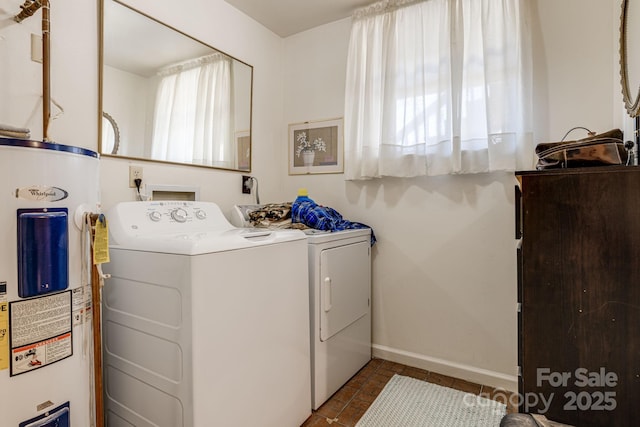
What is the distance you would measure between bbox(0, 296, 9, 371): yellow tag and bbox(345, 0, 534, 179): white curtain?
1.92m

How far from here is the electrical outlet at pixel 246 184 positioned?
7.93 ft

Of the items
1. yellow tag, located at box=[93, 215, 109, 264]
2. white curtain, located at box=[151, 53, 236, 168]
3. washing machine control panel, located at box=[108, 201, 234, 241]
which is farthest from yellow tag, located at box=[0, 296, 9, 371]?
white curtain, located at box=[151, 53, 236, 168]

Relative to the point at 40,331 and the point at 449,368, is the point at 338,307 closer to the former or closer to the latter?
the point at 449,368

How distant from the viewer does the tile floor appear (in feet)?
5.57

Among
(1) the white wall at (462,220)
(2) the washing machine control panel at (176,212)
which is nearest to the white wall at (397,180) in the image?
(1) the white wall at (462,220)

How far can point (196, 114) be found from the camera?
203 cm

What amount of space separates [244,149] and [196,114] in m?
0.47

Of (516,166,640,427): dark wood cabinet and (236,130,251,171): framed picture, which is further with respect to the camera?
(236,130,251,171): framed picture

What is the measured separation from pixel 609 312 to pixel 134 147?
213 cm

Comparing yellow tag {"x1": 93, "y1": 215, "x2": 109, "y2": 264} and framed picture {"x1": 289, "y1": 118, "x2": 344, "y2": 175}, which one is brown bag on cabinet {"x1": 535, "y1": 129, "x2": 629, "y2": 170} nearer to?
framed picture {"x1": 289, "y1": 118, "x2": 344, "y2": 175}

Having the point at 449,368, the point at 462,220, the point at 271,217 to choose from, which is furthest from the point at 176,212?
the point at 449,368

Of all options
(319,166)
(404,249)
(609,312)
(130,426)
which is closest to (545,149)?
(609,312)

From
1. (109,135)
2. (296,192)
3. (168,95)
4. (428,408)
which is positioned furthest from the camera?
(296,192)

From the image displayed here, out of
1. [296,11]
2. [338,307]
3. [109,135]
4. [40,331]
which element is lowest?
[338,307]
